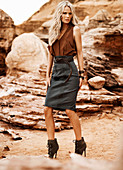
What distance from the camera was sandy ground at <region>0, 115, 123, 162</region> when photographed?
3438 millimetres

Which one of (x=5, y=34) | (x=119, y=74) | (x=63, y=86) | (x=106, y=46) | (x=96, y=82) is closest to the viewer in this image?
(x=63, y=86)

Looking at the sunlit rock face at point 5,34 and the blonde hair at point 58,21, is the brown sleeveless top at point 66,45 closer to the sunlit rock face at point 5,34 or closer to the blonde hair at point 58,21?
the blonde hair at point 58,21

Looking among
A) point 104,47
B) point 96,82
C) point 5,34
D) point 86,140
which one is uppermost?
point 5,34

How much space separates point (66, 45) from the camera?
311cm

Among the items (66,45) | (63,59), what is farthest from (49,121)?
(66,45)

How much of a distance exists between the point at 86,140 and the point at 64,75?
180 centimetres

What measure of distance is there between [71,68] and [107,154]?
1401 mm

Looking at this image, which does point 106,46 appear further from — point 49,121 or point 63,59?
point 49,121

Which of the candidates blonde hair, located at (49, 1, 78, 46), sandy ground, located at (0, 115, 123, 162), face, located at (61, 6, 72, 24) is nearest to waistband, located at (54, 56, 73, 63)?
blonde hair, located at (49, 1, 78, 46)

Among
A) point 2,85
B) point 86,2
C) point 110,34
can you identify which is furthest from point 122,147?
point 86,2

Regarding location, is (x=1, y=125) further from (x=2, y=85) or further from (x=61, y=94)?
(x=61, y=94)

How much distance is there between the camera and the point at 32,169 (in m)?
1.00

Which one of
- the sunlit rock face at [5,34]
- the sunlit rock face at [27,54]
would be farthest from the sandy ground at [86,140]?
the sunlit rock face at [5,34]

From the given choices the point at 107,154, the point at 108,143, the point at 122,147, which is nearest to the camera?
the point at 122,147
